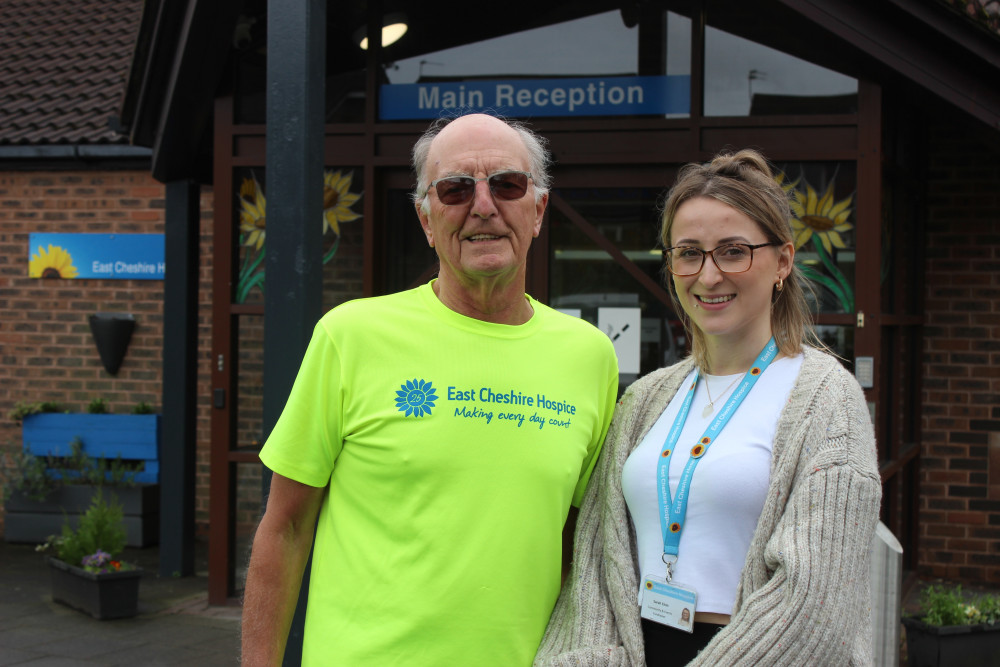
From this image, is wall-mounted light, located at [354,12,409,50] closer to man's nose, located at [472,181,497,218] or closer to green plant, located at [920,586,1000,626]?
man's nose, located at [472,181,497,218]

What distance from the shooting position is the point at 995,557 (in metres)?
6.32

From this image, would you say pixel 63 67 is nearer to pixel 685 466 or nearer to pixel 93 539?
pixel 93 539

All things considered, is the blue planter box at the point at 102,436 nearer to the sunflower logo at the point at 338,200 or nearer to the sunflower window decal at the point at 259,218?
the sunflower window decal at the point at 259,218

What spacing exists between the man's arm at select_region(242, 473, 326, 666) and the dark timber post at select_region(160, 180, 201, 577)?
16.0 feet

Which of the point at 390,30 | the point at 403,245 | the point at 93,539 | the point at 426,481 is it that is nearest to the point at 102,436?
the point at 93,539

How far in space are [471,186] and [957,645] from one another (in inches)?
148

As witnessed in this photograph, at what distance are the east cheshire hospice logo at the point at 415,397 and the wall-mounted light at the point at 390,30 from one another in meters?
4.34

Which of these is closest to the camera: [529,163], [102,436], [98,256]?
[529,163]

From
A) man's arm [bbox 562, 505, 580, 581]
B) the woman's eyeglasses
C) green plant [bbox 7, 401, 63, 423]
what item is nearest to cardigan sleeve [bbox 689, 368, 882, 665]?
the woman's eyeglasses

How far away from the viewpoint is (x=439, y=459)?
1.94 meters

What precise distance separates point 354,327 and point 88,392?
687 centimetres

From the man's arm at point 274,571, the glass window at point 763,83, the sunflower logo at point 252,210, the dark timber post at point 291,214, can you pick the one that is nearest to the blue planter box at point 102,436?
the sunflower logo at point 252,210

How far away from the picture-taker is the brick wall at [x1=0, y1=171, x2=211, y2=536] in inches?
313

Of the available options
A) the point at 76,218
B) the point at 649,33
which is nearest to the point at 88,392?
the point at 76,218
